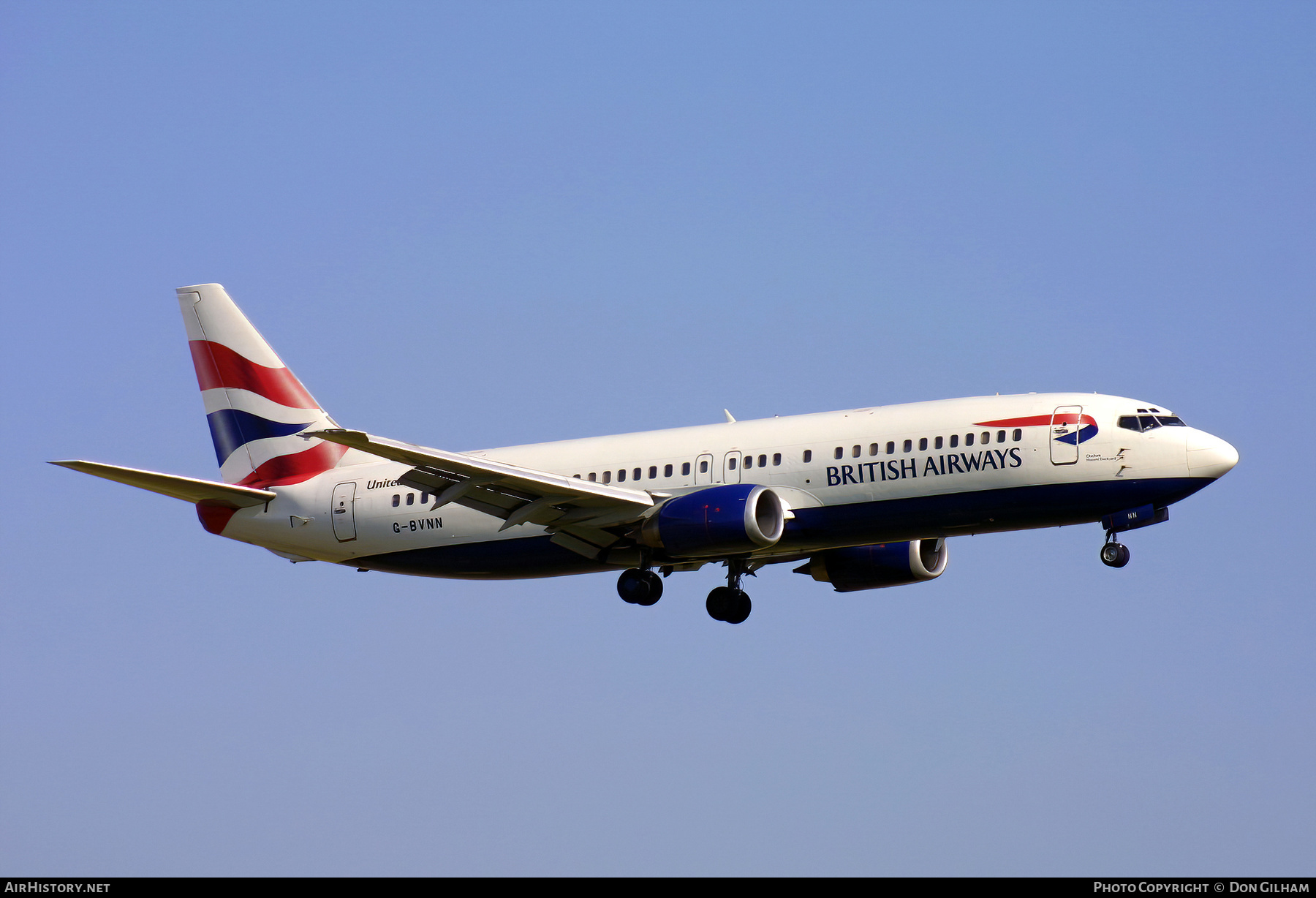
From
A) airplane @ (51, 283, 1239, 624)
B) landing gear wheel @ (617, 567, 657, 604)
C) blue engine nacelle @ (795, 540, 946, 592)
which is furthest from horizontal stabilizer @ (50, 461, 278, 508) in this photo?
blue engine nacelle @ (795, 540, 946, 592)

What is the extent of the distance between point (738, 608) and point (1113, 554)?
11.3 metres

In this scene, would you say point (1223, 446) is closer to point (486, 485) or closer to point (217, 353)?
point (486, 485)

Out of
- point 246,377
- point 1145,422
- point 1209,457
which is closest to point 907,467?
point 1145,422

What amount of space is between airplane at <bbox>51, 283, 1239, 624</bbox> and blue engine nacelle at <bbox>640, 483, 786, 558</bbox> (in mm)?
49

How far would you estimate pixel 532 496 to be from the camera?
43.0m

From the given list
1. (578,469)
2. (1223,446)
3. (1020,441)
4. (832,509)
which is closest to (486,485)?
(578,469)

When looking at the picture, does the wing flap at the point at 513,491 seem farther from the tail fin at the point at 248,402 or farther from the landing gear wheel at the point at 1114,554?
the landing gear wheel at the point at 1114,554

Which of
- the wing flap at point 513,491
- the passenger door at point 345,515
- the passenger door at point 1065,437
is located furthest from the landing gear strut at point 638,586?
the passenger door at point 1065,437

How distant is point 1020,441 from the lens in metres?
40.8

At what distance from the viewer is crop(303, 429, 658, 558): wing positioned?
41.0 metres

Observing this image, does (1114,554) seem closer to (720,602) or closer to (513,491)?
(720,602)

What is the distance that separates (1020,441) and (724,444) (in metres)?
7.76

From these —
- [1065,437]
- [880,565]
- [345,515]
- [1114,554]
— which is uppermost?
[345,515]

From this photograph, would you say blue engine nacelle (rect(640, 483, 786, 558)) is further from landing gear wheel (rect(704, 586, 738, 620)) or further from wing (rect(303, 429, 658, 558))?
landing gear wheel (rect(704, 586, 738, 620))
